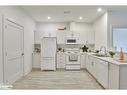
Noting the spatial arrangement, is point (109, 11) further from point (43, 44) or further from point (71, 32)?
point (43, 44)

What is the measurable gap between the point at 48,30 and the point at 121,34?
163 inches

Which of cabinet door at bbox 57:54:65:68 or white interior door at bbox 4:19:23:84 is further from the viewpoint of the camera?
cabinet door at bbox 57:54:65:68

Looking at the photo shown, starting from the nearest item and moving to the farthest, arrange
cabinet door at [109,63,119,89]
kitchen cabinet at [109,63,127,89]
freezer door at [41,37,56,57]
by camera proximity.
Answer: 1. kitchen cabinet at [109,63,127,89]
2. cabinet door at [109,63,119,89]
3. freezer door at [41,37,56,57]

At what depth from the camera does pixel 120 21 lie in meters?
6.57

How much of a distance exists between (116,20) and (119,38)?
0.71 metres

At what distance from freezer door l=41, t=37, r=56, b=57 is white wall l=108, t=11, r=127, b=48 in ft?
9.56

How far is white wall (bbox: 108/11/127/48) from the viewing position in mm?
6461

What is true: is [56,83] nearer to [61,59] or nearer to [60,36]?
[61,59]

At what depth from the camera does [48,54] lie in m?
8.28

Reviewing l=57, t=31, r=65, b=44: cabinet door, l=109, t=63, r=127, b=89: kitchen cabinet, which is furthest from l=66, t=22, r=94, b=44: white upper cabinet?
l=109, t=63, r=127, b=89: kitchen cabinet

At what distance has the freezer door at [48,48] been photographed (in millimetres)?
8262

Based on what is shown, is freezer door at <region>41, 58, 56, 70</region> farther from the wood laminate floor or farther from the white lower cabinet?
the white lower cabinet

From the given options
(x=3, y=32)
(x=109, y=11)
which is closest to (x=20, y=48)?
(x=3, y=32)

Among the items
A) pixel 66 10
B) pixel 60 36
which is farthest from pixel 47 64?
pixel 66 10
